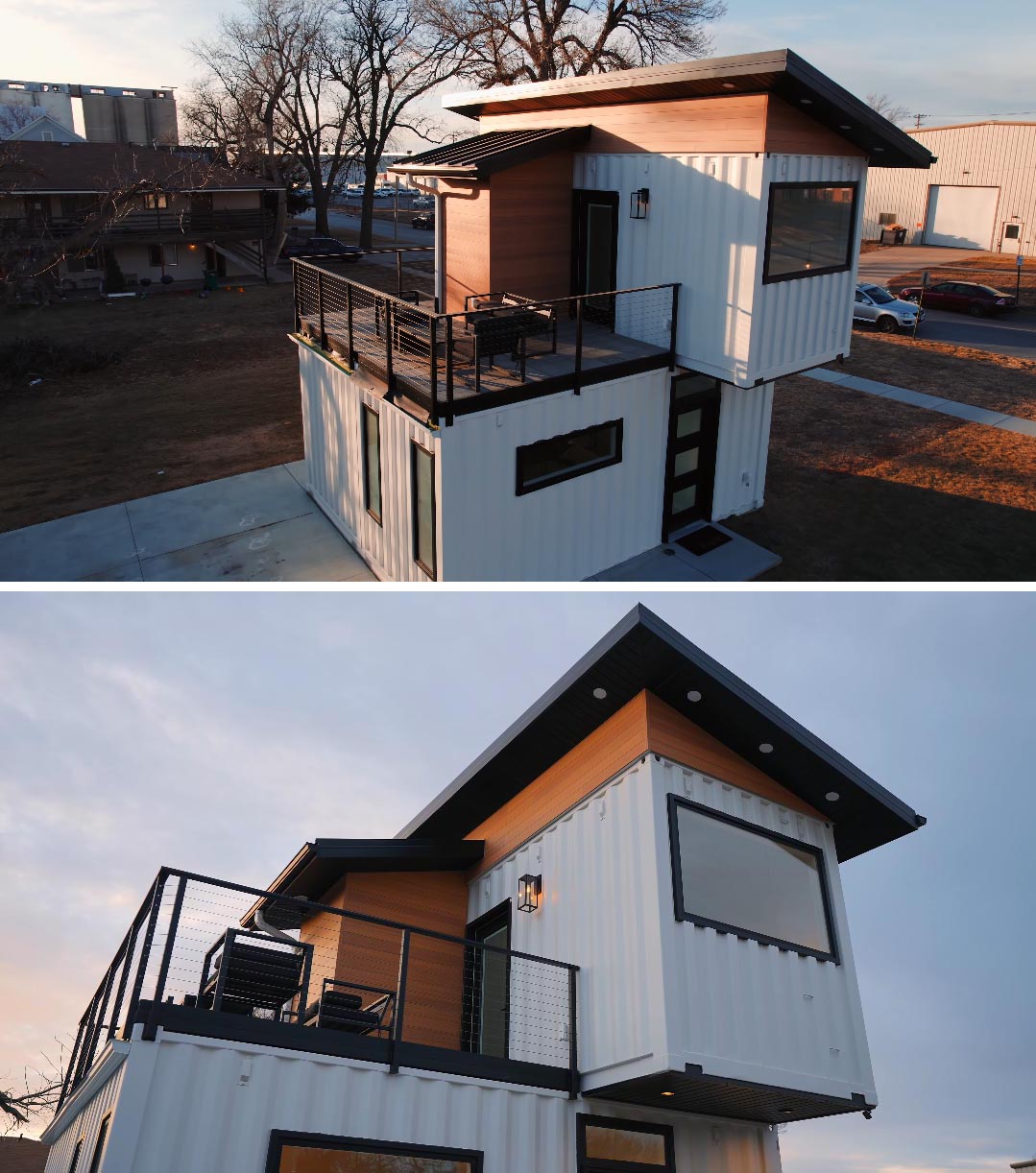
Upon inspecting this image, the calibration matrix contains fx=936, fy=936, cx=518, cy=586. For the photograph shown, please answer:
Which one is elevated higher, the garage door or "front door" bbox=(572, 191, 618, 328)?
the garage door

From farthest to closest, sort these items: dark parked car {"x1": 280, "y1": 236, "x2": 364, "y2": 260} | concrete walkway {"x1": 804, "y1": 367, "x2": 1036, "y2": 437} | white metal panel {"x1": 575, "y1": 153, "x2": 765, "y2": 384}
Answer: dark parked car {"x1": 280, "y1": 236, "x2": 364, "y2": 260} → concrete walkway {"x1": 804, "y1": 367, "x2": 1036, "y2": 437} → white metal panel {"x1": 575, "y1": 153, "x2": 765, "y2": 384}

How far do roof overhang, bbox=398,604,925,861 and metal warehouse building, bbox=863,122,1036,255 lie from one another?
147ft

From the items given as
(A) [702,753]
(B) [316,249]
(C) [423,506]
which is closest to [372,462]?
(C) [423,506]

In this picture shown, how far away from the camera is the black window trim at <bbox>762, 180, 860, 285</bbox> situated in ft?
36.1


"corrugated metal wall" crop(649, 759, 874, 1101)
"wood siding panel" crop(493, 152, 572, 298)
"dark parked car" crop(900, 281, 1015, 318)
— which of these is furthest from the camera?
"dark parked car" crop(900, 281, 1015, 318)

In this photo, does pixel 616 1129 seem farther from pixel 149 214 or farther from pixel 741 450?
pixel 149 214

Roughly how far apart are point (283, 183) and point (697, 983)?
4402cm

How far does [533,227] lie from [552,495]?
4.18 m

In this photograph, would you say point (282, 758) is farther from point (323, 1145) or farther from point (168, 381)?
point (323, 1145)

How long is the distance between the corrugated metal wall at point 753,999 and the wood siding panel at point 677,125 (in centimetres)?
750

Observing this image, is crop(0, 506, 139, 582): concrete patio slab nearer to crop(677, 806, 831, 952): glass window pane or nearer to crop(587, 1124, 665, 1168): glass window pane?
crop(677, 806, 831, 952): glass window pane

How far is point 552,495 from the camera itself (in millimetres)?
11727

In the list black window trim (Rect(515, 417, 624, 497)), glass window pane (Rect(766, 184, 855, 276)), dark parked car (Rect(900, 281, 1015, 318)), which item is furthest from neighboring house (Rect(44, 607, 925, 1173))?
dark parked car (Rect(900, 281, 1015, 318))

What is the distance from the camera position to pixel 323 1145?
6250 mm
